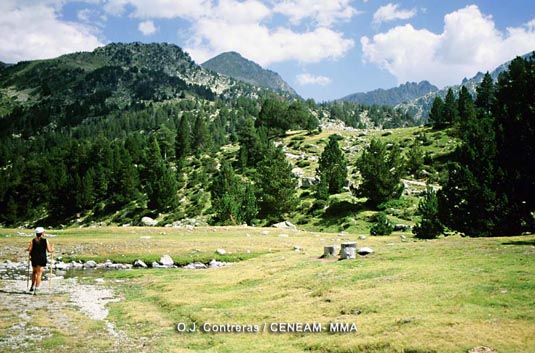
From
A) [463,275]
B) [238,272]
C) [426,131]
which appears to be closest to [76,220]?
[238,272]

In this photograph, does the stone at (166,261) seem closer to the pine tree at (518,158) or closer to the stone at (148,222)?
the pine tree at (518,158)

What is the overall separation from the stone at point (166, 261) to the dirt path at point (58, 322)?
37.5 ft

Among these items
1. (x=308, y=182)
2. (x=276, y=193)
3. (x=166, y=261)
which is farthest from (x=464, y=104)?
(x=166, y=261)

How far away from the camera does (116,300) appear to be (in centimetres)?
2030

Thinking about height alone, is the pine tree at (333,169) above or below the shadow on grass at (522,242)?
above

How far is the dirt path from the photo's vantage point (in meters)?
12.2

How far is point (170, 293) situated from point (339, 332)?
12.2m

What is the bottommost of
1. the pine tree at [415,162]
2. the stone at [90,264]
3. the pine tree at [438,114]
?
the stone at [90,264]

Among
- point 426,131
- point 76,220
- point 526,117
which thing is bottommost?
point 76,220

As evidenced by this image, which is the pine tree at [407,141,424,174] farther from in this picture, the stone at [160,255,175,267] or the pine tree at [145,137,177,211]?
the stone at [160,255,175,267]

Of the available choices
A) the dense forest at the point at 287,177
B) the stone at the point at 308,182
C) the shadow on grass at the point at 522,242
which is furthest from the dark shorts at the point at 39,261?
the stone at the point at 308,182

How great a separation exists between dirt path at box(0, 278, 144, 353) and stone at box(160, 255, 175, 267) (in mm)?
11440

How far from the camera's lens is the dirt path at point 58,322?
12211 mm

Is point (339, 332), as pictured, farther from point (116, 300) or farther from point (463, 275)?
point (116, 300)
